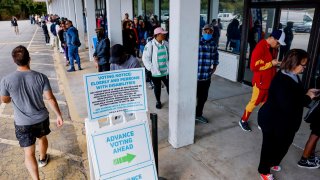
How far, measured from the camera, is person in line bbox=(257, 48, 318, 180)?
2834 mm

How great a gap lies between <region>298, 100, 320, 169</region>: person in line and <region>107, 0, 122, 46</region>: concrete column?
5.89 metres

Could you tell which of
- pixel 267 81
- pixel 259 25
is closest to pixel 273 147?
pixel 267 81

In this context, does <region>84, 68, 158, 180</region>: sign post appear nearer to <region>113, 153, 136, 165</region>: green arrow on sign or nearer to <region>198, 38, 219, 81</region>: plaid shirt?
<region>113, 153, 136, 165</region>: green arrow on sign

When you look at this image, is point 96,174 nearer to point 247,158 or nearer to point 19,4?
point 247,158

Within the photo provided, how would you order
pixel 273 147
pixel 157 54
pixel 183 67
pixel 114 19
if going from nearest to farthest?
pixel 273 147 → pixel 183 67 → pixel 157 54 → pixel 114 19

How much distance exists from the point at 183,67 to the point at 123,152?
161cm

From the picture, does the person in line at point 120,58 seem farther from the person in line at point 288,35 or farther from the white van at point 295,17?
the person in line at point 288,35

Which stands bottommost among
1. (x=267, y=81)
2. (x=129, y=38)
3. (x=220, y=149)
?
(x=220, y=149)

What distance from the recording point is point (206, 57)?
4656mm

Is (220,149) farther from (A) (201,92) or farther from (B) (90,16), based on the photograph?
(B) (90,16)

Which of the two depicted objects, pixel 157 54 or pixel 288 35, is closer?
pixel 157 54

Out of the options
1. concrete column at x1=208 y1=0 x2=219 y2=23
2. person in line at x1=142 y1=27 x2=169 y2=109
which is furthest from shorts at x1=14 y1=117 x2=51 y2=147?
concrete column at x1=208 y1=0 x2=219 y2=23

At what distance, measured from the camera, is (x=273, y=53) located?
171 inches

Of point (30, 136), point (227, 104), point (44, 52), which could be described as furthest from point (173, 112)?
point (44, 52)
